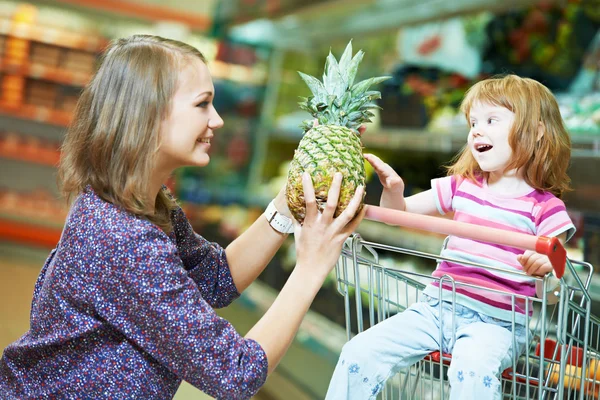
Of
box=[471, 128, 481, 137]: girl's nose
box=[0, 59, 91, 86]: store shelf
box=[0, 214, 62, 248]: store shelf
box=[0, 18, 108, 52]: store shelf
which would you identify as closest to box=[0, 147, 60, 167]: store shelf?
box=[0, 214, 62, 248]: store shelf

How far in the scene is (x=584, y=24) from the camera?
331 centimetres

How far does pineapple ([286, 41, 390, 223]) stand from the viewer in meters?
1.57

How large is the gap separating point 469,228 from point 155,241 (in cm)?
65

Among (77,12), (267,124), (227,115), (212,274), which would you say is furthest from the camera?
(77,12)

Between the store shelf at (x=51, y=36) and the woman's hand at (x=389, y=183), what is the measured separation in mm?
6100

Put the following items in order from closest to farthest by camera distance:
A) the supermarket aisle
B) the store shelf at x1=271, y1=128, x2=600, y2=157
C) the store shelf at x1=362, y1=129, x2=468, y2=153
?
the store shelf at x1=271, y1=128, x2=600, y2=157, the store shelf at x1=362, y1=129, x2=468, y2=153, the supermarket aisle

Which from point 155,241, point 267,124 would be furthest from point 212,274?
point 267,124

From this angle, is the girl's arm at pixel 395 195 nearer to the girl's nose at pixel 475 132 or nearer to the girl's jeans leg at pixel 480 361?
the girl's nose at pixel 475 132

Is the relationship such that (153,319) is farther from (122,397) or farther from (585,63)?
(585,63)

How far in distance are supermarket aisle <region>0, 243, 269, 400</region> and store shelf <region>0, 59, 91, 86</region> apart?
5.69ft

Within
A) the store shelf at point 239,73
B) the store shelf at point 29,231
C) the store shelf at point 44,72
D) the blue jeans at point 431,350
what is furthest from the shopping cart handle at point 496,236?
the store shelf at point 44,72

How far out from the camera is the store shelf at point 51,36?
23.6ft

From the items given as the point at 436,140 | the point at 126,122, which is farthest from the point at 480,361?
the point at 436,140

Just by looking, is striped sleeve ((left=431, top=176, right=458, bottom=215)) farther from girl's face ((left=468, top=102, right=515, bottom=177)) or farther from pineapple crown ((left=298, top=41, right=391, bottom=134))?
pineapple crown ((left=298, top=41, right=391, bottom=134))
